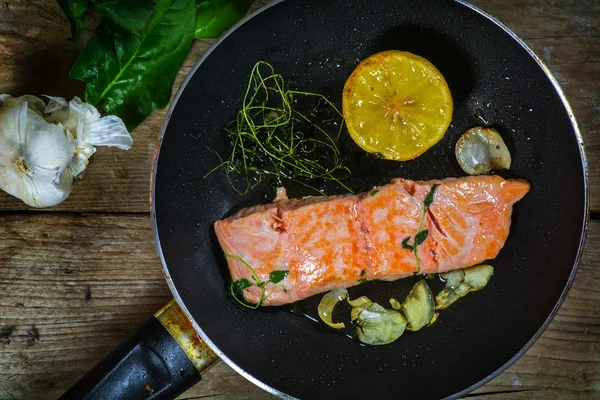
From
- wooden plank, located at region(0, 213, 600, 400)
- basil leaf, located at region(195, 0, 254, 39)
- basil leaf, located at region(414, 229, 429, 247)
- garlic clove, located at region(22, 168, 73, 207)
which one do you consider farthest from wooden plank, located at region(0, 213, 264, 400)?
basil leaf, located at region(414, 229, 429, 247)

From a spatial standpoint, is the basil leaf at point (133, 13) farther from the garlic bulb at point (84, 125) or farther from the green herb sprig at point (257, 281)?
the green herb sprig at point (257, 281)

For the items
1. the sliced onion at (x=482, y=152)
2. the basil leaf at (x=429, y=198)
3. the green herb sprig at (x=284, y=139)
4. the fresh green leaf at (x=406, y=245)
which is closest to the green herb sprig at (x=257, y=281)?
the green herb sprig at (x=284, y=139)

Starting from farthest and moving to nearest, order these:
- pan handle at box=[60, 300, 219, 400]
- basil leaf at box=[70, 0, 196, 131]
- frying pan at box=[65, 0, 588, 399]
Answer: frying pan at box=[65, 0, 588, 399] < basil leaf at box=[70, 0, 196, 131] < pan handle at box=[60, 300, 219, 400]

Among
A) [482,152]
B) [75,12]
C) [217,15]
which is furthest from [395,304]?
[75,12]

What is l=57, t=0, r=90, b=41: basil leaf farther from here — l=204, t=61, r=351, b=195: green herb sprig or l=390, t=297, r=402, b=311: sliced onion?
l=390, t=297, r=402, b=311: sliced onion

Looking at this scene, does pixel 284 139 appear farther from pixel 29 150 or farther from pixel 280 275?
pixel 29 150

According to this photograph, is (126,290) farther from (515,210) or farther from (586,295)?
(586,295)
